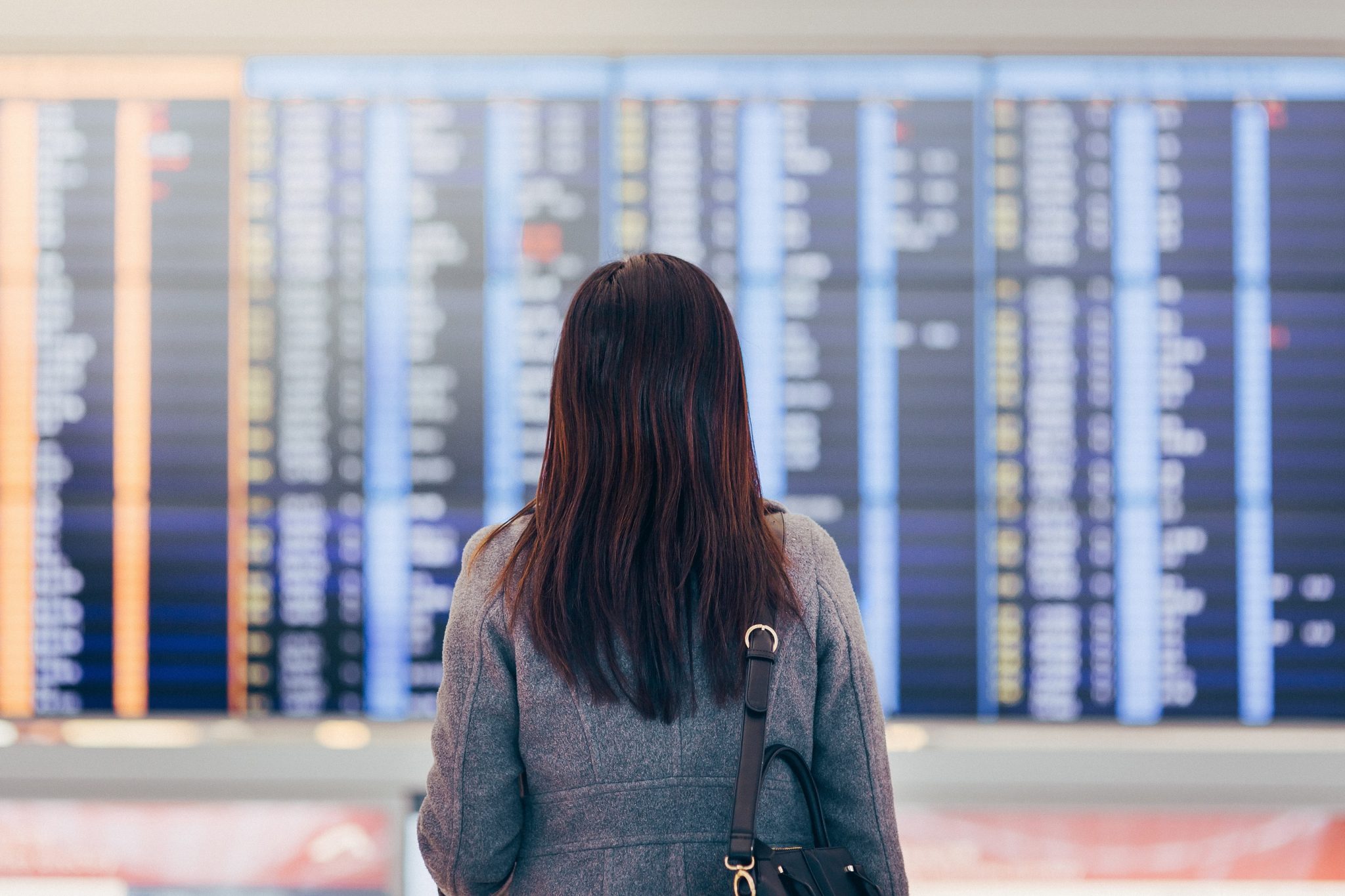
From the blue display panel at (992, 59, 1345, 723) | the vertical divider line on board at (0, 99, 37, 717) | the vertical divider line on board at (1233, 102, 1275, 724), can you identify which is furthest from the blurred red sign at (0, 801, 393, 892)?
the vertical divider line on board at (1233, 102, 1275, 724)

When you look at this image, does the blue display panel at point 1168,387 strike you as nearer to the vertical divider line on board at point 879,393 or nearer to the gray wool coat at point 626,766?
the vertical divider line on board at point 879,393

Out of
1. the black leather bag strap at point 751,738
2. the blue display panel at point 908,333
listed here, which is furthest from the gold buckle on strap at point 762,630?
the blue display panel at point 908,333

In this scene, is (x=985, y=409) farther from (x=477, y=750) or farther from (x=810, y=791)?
(x=477, y=750)

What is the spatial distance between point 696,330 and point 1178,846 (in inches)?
66.0

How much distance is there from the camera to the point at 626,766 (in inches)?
37.6

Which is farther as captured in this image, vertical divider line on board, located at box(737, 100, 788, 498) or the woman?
vertical divider line on board, located at box(737, 100, 788, 498)

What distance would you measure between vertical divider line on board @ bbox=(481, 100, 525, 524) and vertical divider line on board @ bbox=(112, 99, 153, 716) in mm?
667

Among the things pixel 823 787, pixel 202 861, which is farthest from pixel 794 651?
pixel 202 861

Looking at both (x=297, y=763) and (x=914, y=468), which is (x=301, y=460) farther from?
(x=914, y=468)

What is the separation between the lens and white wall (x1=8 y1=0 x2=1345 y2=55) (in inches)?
79.3

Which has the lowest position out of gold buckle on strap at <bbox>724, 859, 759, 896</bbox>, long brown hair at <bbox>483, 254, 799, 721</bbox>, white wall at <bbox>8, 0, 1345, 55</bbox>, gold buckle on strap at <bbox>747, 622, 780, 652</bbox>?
gold buckle on strap at <bbox>724, 859, 759, 896</bbox>

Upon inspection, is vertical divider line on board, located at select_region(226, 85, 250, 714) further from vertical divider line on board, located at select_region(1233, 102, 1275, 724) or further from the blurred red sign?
vertical divider line on board, located at select_region(1233, 102, 1275, 724)

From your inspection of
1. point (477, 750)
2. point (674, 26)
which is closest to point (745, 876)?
point (477, 750)

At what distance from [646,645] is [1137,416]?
1431mm
